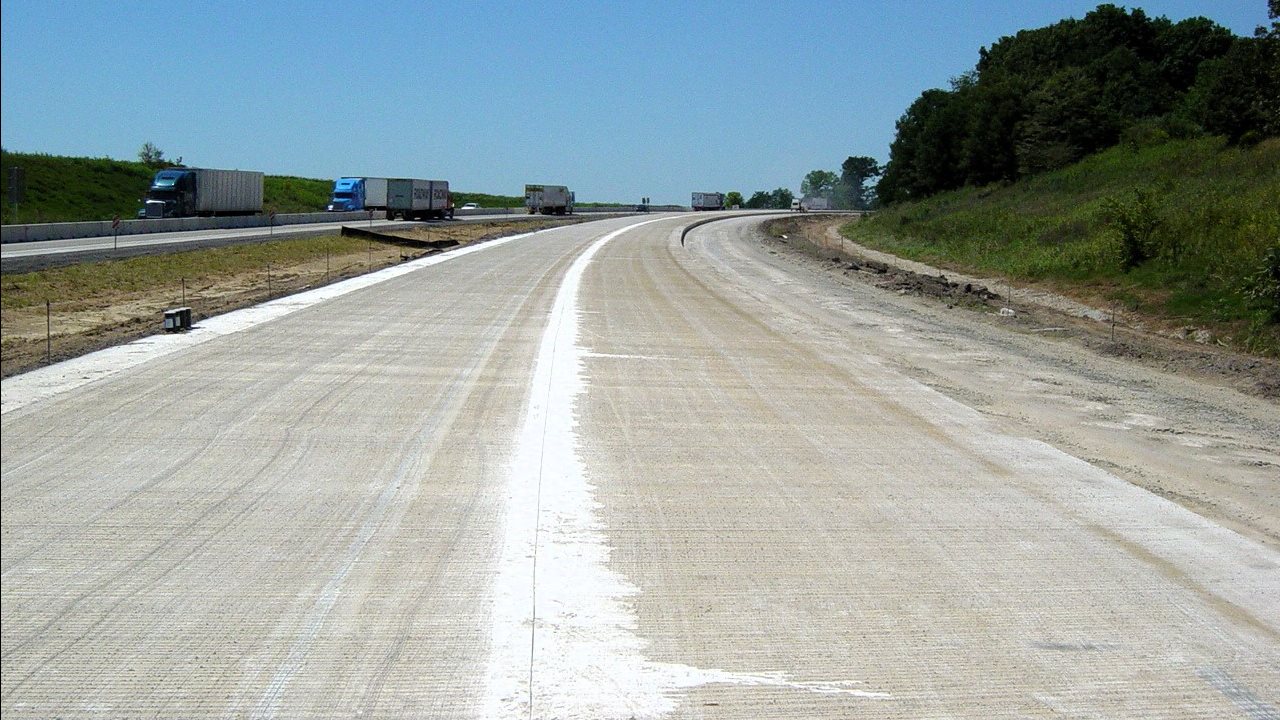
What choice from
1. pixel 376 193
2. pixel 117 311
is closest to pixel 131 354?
pixel 117 311

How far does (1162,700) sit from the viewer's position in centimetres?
566

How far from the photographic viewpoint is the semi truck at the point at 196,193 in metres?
62.8

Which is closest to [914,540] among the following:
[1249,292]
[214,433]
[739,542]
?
[739,542]

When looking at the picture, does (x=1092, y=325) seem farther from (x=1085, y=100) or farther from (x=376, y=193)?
(x=376, y=193)

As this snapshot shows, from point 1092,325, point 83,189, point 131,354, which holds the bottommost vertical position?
point 1092,325

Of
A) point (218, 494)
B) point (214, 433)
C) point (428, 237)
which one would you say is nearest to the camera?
point (218, 494)

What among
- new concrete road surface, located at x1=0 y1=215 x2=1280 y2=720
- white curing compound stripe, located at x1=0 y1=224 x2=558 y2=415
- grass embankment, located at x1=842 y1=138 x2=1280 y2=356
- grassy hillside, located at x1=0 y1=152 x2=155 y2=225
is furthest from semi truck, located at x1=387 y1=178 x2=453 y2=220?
new concrete road surface, located at x1=0 y1=215 x2=1280 y2=720

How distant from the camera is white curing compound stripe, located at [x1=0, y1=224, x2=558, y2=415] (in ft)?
39.5

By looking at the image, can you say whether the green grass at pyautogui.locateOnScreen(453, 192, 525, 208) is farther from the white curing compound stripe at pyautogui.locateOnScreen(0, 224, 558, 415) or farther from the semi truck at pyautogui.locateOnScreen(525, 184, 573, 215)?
the white curing compound stripe at pyautogui.locateOnScreen(0, 224, 558, 415)

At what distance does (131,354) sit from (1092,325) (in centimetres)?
1971

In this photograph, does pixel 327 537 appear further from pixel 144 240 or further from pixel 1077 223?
pixel 144 240

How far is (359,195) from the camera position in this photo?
8169 centimetres

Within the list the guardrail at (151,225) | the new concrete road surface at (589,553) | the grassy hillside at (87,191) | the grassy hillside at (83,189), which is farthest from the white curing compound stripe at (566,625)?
the grassy hillside at (83,189)

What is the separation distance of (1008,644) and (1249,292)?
18979 millimetres
